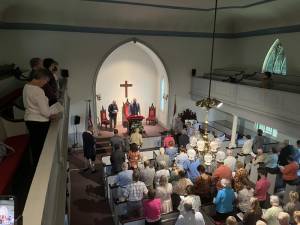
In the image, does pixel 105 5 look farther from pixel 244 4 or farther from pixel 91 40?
pixel 244 4

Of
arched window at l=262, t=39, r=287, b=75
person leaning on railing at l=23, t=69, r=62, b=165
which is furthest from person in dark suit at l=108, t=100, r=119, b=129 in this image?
person leaning on railing at l=23, t=69, r=62, b=165

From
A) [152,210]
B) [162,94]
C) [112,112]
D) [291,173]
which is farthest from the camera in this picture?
[162,94]

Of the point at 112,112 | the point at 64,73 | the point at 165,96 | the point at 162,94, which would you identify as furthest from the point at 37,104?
the point at 162,94

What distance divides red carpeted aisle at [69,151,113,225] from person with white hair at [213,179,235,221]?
286 cm

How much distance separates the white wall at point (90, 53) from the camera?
36.1ft

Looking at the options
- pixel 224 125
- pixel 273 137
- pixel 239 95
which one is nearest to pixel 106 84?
pixel 224 125

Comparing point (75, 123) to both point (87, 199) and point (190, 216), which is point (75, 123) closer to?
point (87, 199)

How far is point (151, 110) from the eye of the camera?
15.9 metres

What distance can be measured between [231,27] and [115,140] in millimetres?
8931

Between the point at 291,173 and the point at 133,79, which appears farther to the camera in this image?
the point at 133,79

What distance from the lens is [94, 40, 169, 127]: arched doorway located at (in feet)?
50.1

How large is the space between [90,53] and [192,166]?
7.25 m

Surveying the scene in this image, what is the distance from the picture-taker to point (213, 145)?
27.5ft

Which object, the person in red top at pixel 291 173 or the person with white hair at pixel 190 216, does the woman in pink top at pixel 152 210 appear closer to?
the person with white hair at pixel 190 216
